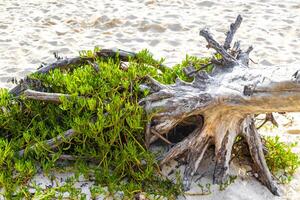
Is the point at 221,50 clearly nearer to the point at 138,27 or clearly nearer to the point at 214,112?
the point at 214,112

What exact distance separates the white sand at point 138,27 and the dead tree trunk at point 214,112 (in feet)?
8.85

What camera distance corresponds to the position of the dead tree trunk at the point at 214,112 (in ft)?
12.1

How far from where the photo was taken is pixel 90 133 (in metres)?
3.69

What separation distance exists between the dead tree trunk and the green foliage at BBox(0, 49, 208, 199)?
0.52 feet

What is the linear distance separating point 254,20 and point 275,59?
1.73 meters

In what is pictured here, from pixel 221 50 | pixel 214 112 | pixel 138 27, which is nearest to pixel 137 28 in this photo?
pixel 138 27

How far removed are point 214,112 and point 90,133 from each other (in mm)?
978

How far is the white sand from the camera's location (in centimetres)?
700

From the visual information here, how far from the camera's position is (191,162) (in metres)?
3.89

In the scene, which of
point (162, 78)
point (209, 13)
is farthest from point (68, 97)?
point (209, 13)

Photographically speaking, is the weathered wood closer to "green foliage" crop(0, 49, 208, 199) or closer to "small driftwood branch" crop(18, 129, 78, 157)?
"green foliage" crop(0, 49, 208, 199)

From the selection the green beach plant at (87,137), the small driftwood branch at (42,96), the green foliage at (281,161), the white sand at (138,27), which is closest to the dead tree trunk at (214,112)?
the green beach plant at (87,137)

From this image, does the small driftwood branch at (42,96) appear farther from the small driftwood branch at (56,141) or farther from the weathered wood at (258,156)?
the weathered wood at (258,156)

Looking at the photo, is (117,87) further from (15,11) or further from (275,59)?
(15,11)
